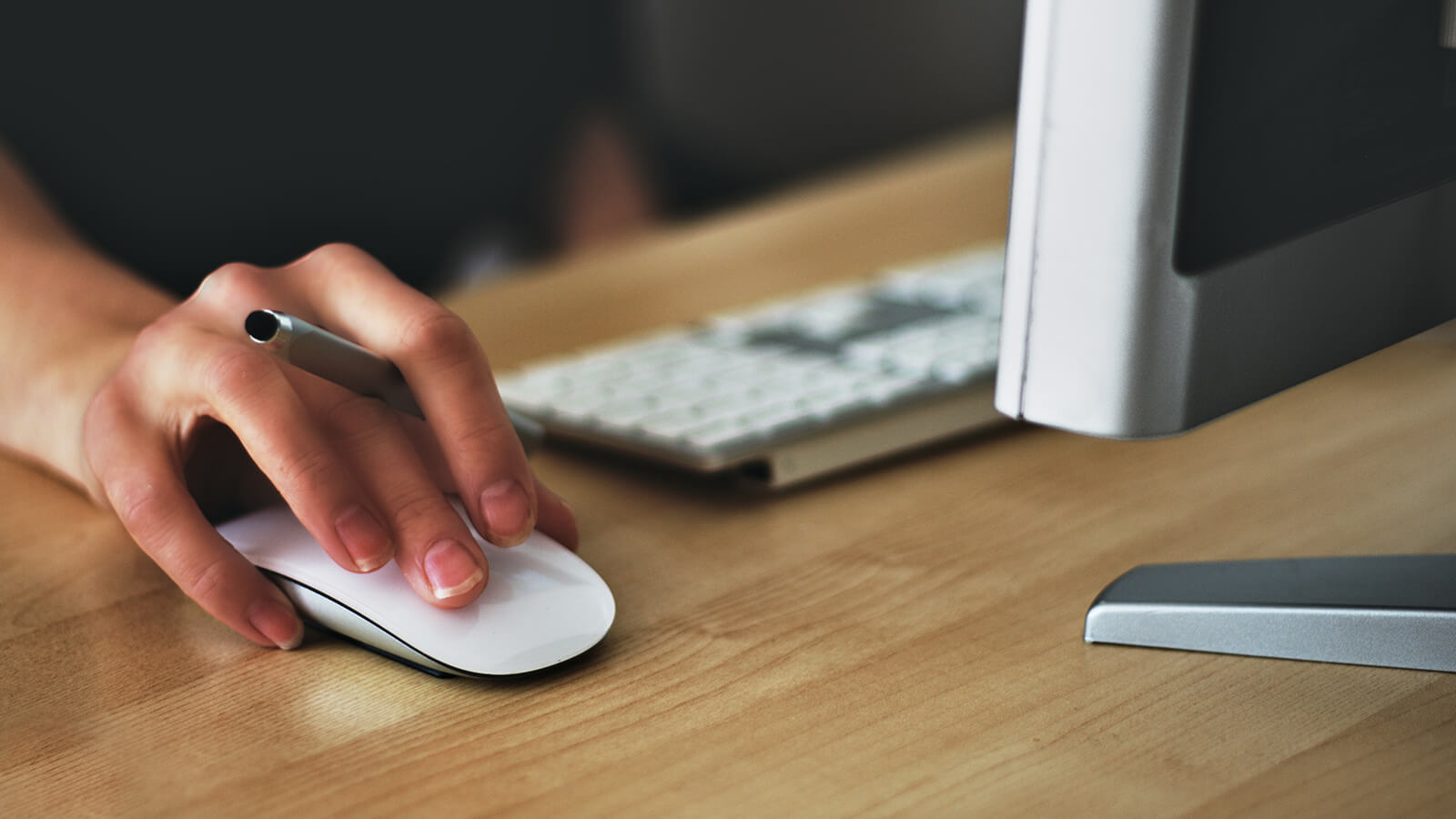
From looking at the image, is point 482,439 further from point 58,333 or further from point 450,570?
point 58,333

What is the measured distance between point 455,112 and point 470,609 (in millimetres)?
1558

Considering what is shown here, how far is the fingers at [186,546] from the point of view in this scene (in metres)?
0.45

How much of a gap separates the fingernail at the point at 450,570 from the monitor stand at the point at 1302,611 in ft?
0.68

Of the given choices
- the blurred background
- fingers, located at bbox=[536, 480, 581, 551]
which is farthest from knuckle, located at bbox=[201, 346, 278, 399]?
the blurred background

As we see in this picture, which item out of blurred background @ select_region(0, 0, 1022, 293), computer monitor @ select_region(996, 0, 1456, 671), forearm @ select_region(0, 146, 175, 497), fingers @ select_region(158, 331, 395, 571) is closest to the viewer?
computer monitor @ select_region(996, 0, 1456, 671)

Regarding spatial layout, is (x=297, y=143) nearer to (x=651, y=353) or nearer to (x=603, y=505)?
(x=651, y=353)

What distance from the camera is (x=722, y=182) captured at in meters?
2.05

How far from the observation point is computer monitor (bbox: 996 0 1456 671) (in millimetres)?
331

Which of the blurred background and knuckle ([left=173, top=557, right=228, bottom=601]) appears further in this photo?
the blurred background

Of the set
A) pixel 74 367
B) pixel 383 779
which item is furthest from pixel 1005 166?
pixel 383 779

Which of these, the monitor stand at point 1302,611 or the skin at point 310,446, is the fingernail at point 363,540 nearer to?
the skin at point 310,446

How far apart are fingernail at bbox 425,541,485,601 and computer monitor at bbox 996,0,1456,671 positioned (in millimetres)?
179

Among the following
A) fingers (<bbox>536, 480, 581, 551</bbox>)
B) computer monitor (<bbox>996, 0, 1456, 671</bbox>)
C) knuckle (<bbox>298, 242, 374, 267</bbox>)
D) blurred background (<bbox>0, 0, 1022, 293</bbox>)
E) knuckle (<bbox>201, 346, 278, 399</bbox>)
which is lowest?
blurred background (<bbox>0, 0, 1022, 293</bbox>)

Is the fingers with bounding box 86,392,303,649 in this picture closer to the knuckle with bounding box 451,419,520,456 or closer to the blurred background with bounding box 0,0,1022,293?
the knuckle with bounding box 451,419,520,456
